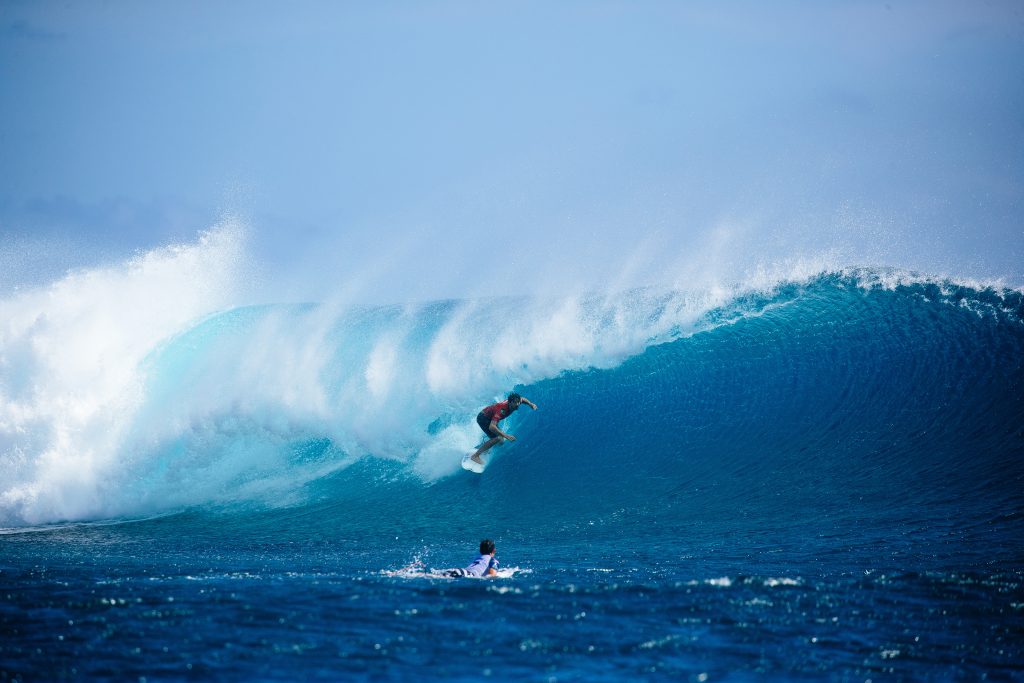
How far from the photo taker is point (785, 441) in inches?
450

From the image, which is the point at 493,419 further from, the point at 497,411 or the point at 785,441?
the point at 785,441

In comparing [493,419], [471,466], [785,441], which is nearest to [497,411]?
[493,419]

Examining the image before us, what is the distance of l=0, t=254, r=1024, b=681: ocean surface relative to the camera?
5230mm

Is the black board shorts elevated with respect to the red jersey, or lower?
lower

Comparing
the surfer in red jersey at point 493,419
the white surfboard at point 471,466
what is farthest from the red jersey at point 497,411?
the white surfboard at point 471,466

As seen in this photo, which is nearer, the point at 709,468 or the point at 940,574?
the point at 940,574

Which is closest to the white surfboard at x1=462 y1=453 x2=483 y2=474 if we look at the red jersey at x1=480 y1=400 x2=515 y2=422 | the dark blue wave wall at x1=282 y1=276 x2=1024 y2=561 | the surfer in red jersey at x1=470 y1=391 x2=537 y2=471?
the surfer in red jersey at x1=470 y1=391 x2=537 y2=471

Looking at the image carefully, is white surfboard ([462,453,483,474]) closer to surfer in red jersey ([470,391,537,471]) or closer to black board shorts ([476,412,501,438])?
surfer in red jersey ([470,391,537,471])

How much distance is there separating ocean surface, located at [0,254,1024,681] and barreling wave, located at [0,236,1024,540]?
6cm

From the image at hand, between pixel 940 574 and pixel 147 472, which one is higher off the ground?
pixel 147 472

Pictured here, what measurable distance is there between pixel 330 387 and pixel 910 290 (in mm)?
10634

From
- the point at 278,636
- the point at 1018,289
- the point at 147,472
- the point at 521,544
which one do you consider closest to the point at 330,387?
the point at 147,472

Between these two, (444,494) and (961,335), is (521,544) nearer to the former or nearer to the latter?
→ (444,494)

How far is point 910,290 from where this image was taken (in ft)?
48.3
